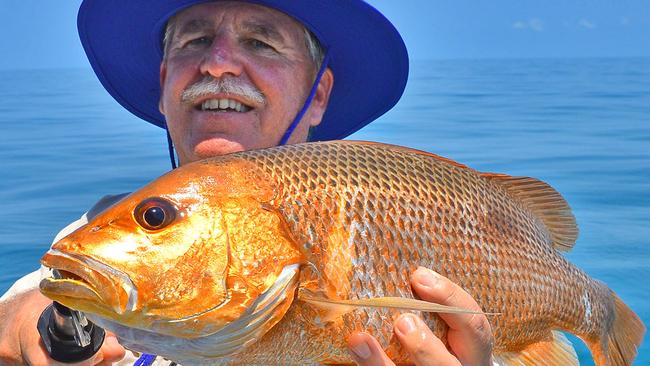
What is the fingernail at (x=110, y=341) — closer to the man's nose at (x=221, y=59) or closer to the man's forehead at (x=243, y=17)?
the man's nose at (x=221, y=59)

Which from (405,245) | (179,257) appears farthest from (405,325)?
(179,257)

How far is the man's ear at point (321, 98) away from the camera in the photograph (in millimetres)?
2777

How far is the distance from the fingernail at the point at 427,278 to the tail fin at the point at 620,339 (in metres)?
0.75

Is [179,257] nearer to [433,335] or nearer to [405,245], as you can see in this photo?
[405,245]

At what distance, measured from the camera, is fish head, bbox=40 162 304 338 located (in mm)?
1256

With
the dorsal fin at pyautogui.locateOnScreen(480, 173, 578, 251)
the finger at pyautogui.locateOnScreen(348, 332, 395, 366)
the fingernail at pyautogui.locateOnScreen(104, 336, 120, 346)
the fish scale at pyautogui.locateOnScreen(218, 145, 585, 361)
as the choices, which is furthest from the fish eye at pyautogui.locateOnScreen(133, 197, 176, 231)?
the dorsal fin at pyautogui.locateOnScreen(480, 173, 578, 251)

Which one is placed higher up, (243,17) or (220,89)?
(243,17)

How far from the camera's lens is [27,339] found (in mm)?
Answer: 1963

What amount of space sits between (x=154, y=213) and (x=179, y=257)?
3.7 inches

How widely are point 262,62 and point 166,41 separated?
49cm

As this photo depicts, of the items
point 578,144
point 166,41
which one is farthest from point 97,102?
point 166,41

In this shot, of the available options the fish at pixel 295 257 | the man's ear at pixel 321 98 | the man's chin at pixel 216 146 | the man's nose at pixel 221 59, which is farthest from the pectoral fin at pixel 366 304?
the man's ear at pixel 321 98

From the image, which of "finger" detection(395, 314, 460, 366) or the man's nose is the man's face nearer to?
Answer: the man's nose

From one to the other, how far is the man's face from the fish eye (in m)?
1.03
